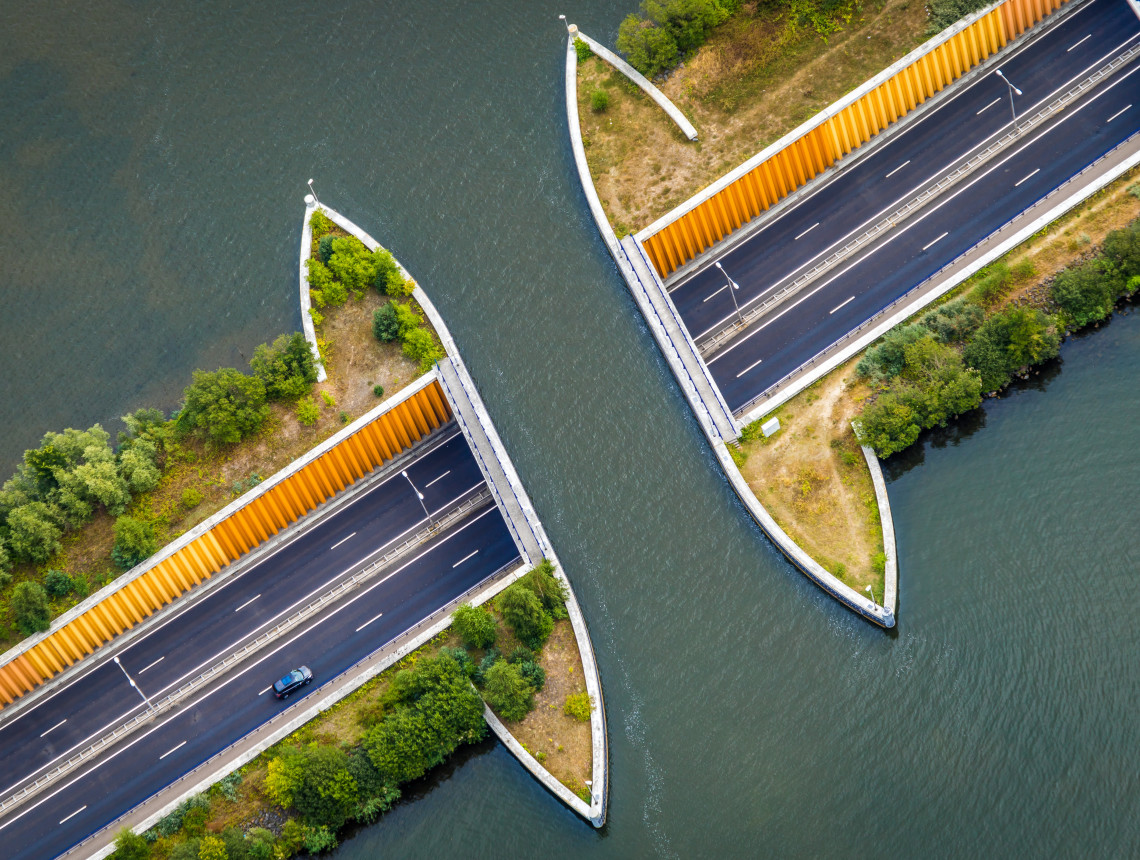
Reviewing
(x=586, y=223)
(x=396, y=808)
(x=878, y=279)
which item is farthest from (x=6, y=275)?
(x=878, y=279)

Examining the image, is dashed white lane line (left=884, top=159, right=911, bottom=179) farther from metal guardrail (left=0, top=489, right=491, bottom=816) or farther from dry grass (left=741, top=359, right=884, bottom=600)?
metal guardrail (left=0, top=489, right=491, bottom=816)

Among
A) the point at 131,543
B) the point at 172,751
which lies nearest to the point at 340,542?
the point at 131,543

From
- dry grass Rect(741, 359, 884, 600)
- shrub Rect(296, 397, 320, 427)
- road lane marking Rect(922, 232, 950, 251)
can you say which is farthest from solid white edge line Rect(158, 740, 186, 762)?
road lane marking Rect(922, 232, 950, 251)

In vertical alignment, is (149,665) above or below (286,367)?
below

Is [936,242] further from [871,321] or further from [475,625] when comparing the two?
[475,625]

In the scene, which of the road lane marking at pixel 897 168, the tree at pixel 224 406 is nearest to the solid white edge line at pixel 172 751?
the tree at pixel 224 406

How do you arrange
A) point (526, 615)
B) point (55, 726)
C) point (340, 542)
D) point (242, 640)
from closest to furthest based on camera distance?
point (526, 615) → point (55, 726) → point (242, 640) → point (340, 542)
